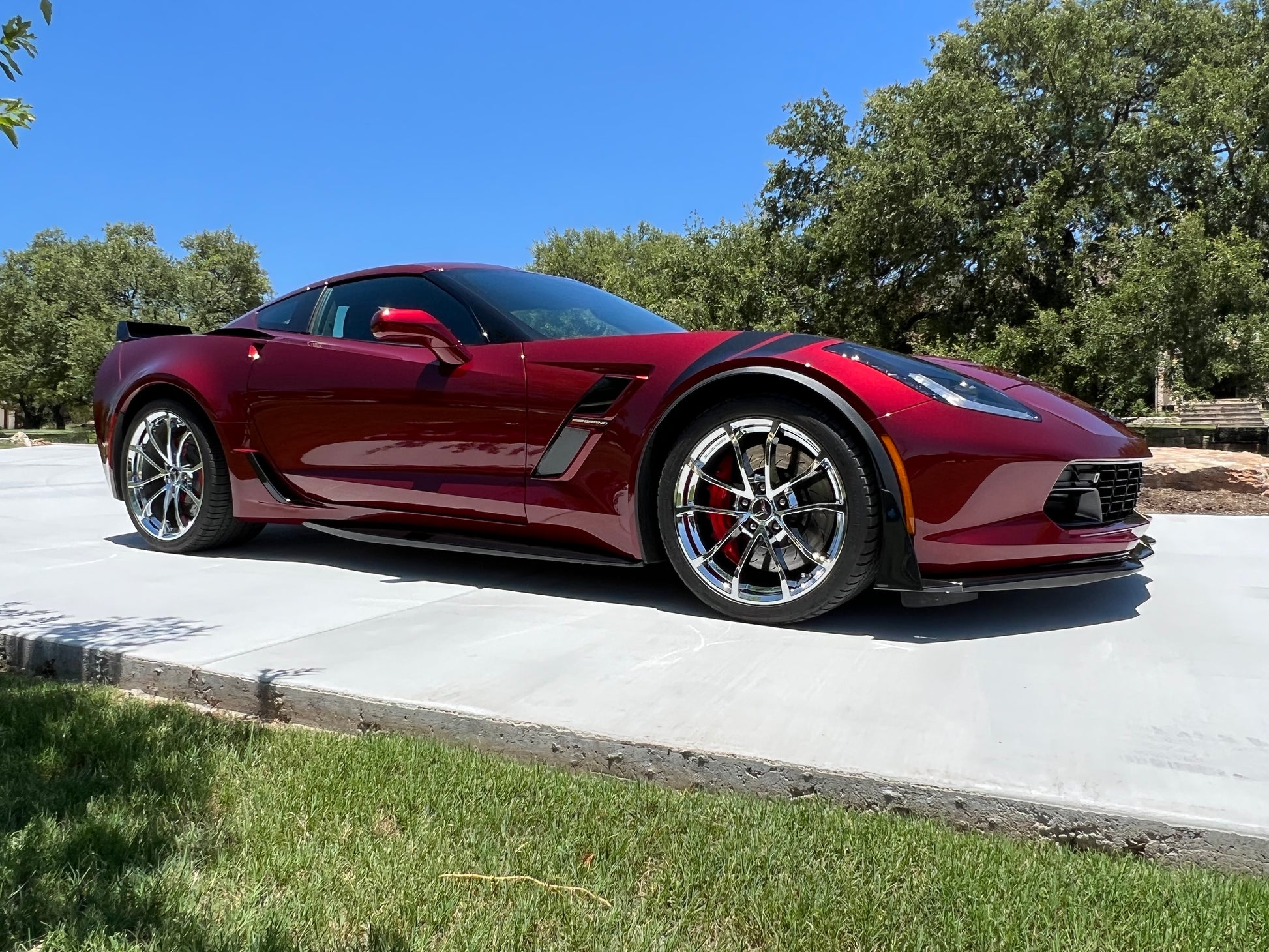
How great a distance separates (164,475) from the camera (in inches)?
172

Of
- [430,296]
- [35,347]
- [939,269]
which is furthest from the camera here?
[35,347]

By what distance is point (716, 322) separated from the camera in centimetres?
1731

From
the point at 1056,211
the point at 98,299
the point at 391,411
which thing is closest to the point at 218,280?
the point at 98,299

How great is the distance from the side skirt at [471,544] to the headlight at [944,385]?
3.51ft

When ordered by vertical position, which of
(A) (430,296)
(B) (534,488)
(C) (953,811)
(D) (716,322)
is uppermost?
(D) (716,322)

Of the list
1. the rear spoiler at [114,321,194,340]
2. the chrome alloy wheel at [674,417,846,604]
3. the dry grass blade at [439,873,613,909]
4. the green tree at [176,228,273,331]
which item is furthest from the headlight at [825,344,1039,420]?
the green tree at [176,228,273,331]

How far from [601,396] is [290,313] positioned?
196cm

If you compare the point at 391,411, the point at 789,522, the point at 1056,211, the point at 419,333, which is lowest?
the point at 789,522

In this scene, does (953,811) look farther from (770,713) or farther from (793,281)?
(793,281)

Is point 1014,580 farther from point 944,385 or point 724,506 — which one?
point 724,506

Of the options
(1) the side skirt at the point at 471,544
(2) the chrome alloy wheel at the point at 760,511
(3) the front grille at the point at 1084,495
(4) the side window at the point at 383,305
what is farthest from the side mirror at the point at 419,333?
(3) the front grille at the point at 1084,495

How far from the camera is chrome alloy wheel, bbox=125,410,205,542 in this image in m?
4.27

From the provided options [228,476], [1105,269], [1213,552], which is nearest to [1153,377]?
[1105,269]

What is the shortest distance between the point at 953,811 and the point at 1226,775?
0.58m
